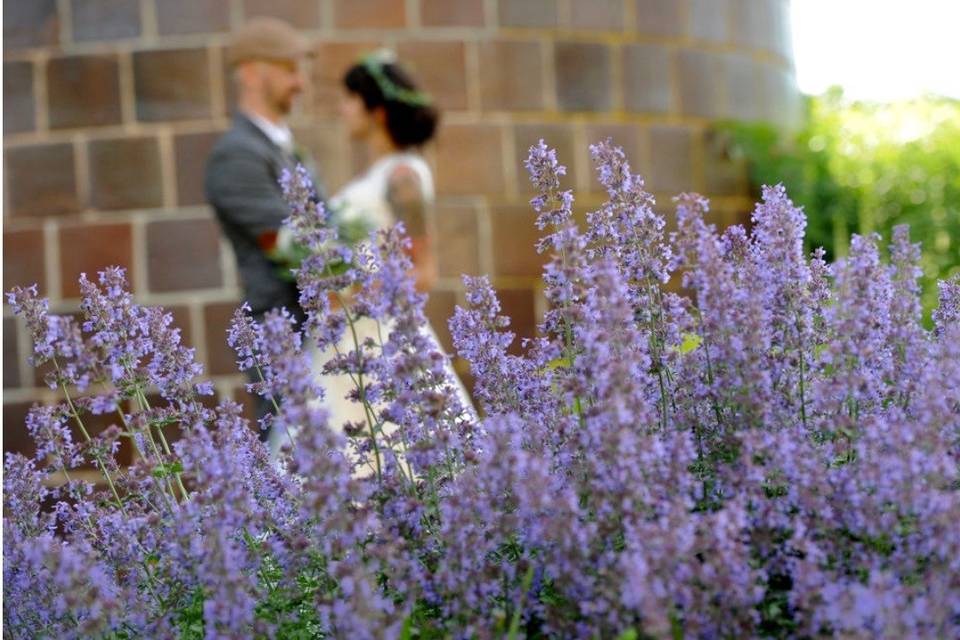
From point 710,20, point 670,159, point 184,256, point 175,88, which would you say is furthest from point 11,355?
point 710,20

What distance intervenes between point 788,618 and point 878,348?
52 cm

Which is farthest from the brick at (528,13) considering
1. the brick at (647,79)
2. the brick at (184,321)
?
the brick at (184,321)

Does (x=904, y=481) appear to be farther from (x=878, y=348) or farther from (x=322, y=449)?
(x=322, y=449)

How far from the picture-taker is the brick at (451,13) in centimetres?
689

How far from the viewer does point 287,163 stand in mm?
5898

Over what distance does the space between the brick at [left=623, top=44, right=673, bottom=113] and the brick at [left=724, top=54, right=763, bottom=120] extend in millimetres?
520

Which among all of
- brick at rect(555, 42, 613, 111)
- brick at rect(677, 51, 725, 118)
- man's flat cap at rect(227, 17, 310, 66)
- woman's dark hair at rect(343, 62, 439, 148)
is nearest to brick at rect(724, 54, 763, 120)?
brick at rect(677, 51, 725, 118)

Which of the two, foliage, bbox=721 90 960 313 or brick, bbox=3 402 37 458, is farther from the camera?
foliage, bbox=721 90 960 313

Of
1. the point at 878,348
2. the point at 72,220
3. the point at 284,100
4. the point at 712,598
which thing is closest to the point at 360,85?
the point at 284,100

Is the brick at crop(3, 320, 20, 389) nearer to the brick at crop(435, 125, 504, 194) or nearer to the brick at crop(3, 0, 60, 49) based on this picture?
the brick at crop(3, 0, 60, 49)

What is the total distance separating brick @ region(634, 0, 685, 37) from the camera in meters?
7.32

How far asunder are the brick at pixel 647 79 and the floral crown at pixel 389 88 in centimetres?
133

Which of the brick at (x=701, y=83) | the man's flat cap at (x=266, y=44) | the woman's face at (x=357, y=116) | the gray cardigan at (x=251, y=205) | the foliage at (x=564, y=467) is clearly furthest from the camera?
the brick at (x=701, y=83)

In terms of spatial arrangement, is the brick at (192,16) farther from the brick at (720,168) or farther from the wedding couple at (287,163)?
the brick at (720,168)
